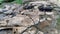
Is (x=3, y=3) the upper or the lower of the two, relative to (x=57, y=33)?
upper

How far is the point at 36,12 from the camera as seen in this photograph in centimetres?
251

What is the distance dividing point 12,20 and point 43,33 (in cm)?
52

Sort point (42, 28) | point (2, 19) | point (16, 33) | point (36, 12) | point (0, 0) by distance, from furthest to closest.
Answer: point (0, 0) < point (36, 12) < point (2, 19) < point (42, 28) < point (16, 33)

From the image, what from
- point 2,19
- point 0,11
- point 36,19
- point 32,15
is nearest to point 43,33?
point 36,19

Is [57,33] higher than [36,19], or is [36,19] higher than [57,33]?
[36,19]

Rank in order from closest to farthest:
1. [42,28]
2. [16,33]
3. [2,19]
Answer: [16,33] < [42,28] < [2,19]

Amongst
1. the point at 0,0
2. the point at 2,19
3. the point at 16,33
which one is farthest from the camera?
the point at 0,0

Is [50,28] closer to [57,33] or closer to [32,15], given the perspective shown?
[57,33]

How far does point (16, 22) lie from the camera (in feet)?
7.07

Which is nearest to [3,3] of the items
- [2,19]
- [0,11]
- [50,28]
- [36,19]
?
[0,11]

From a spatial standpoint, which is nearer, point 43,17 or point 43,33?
point 43,33

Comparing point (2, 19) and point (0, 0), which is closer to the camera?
point (2, 19)

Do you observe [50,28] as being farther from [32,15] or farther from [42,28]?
[32,15]

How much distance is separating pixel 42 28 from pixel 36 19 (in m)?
0.20
